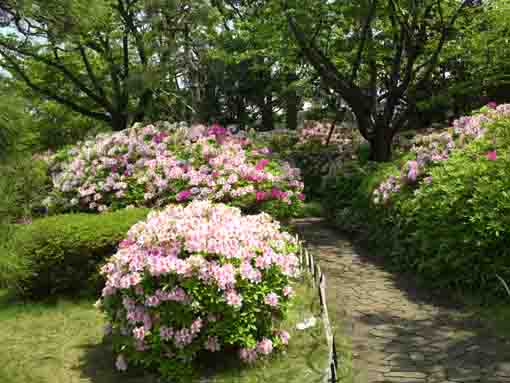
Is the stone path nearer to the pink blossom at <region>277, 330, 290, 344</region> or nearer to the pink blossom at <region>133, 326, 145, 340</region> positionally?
the pink blossom at <region>277, 330, 290, 344</region>

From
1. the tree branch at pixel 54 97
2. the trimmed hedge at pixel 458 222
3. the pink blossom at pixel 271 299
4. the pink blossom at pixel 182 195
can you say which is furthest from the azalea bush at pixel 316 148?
the pink blossom at pixel 271 299

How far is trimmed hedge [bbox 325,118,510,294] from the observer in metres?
5.89

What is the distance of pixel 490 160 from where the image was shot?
6.95 m

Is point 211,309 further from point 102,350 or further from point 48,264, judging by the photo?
point 48,264

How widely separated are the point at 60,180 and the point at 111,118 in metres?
10.5

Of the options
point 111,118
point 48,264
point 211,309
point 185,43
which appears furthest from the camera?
point 111,118

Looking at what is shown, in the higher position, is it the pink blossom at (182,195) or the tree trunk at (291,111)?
the tree trunk at (291,111)

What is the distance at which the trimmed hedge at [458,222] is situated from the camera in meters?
5.89

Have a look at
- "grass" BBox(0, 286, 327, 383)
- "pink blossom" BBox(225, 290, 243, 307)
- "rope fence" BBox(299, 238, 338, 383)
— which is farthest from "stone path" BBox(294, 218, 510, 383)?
"pink blossom" BBox(225, 290, 243, 307)

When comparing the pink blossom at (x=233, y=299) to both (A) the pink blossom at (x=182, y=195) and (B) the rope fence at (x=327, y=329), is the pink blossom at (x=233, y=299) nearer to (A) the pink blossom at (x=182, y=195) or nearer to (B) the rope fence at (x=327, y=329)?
(B) the rope fence at (x=327, y=329)

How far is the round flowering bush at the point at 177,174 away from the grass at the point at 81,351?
2.42 metres

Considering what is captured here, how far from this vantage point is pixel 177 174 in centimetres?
859

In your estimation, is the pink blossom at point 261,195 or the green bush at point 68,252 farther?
the pink blossom at point 261,195

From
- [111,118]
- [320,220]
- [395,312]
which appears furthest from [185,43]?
[395,312]
